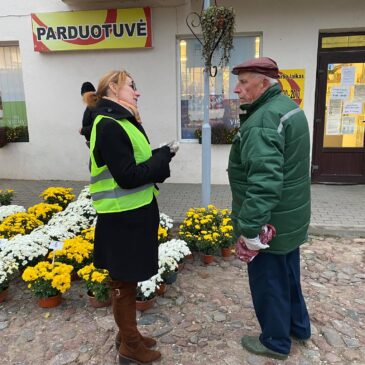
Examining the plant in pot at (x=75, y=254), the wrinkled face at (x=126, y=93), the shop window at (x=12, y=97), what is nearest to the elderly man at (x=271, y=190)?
the wrinkled face at (x=126, y=93)

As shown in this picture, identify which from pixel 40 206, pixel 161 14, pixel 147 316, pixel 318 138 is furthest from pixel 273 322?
pixel 161 14

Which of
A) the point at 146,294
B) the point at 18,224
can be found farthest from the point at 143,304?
the point at 18,224

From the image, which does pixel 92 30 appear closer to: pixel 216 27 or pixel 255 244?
pixel 216 27

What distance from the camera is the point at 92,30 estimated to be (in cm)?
707

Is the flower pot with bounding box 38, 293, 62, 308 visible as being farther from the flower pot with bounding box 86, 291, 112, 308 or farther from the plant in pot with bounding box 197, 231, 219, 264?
the plant in pot with bounding box 197, 231, 219, 264

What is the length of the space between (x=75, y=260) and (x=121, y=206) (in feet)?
5.32

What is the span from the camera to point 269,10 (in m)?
6.64

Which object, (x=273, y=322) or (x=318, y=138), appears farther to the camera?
(x=318, y=138)

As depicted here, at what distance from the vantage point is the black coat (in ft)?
6.80

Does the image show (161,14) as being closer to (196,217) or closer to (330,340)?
(196,217)

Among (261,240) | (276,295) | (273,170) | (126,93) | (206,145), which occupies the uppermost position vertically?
(126,93)

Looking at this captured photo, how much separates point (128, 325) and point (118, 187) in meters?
0.88

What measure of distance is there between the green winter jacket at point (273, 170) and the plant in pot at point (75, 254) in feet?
5.62

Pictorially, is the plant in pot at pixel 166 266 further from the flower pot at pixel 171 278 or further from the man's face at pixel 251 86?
the man's face at pixel 251 86
